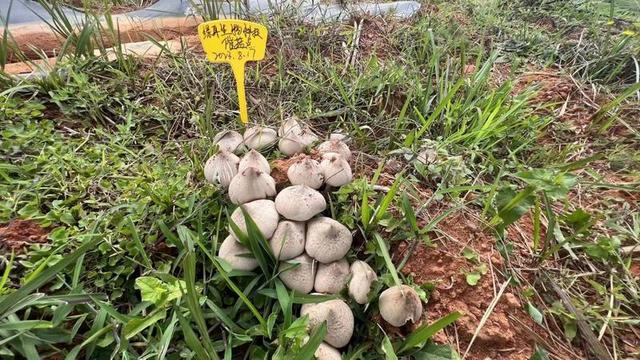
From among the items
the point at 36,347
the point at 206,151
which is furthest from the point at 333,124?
the point at 36,347

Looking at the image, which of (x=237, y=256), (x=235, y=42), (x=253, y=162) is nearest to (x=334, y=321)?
(x=237, y=256)

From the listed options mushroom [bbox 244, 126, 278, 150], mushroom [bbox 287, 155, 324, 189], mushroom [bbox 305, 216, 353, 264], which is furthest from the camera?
mushroom [bbox 244, 126, 278, 150]

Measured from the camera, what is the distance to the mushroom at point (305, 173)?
1.25 m

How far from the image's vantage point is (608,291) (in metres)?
1.19

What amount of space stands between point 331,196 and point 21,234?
995 millimetres

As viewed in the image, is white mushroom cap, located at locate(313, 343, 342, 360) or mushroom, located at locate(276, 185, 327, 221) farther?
mushroom, located at locate(276, 185, 327, 221)

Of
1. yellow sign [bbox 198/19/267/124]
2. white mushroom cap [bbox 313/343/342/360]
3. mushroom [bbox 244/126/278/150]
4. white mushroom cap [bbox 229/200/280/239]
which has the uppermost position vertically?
yellow sign [bbox 198/19/267/124]

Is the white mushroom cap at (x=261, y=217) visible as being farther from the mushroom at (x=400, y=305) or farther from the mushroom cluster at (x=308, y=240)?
the mushroom at (x=400, y=305)

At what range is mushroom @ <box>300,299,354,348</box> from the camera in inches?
40.3

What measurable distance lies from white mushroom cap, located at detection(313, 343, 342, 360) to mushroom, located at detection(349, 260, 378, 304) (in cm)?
15

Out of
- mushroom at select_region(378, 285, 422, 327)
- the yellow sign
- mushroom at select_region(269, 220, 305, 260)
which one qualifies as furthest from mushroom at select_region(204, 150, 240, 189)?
mushroom at select_region(378, 285, 422, 327)

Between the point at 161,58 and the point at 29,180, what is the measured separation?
3.42 ft

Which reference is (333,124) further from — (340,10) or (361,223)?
(340,10)

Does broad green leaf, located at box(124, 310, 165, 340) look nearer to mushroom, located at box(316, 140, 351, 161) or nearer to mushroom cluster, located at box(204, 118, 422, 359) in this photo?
mushroom cluster, located at box(204, 118, 422, 359)
